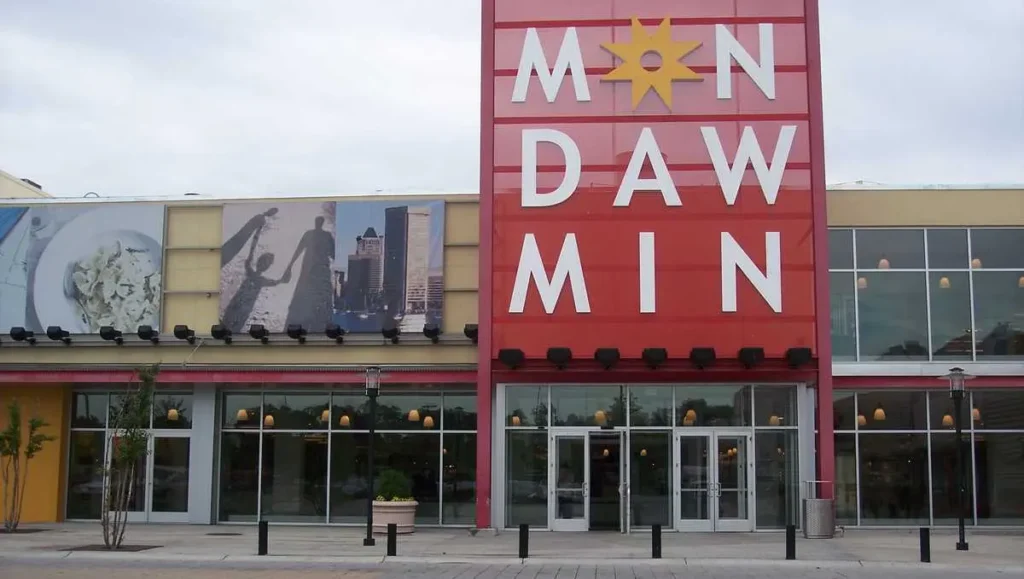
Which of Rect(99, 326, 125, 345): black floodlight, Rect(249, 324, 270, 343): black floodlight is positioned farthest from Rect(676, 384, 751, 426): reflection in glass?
Rect(99, 326, 125, 345): black floodlight

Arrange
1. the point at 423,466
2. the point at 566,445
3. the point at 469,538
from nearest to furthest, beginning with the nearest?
the point at 469,538 → the point at 566,445 → the point at 423,466

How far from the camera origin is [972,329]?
1206 inches

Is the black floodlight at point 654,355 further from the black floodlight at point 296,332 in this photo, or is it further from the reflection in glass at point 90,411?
the reflection in glass at point 90,411

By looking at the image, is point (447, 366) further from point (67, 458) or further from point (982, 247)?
point (982, 247)

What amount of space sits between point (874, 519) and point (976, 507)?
104 inches

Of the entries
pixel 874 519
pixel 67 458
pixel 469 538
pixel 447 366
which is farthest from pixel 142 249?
pixel 874 519

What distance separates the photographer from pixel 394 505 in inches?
1112

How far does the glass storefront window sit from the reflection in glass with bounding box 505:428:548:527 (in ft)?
0.91

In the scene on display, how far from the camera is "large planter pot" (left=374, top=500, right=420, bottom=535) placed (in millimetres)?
28281

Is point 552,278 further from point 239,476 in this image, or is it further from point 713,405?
point 239,476

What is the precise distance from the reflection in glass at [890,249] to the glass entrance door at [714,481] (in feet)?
19.7

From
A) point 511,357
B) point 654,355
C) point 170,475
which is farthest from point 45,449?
point 654,355

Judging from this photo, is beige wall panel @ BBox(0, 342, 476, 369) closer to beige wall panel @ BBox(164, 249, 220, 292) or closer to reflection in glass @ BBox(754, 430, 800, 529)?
beige wall panel @ BBox(164, 249, 220, 292)

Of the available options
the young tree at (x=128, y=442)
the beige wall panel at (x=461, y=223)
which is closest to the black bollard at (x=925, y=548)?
the beige wall panel at (x=461, y=223)
